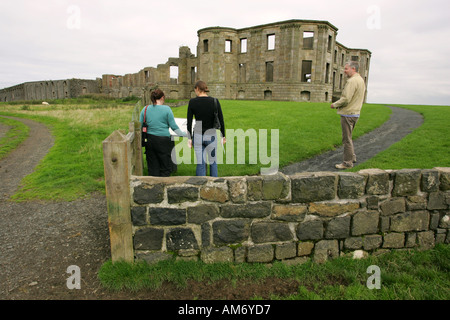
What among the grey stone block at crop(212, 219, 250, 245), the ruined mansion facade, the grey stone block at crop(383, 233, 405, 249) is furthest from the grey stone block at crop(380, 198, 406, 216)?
the ruined mansion facade

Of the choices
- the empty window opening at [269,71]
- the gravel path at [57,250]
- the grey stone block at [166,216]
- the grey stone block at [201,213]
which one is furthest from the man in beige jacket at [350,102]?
the empty window opening at [269,71]

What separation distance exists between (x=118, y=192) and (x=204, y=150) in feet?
7.58

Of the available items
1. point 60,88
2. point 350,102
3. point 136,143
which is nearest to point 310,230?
point 136,143

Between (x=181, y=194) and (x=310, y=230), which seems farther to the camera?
(x=310, y=230)

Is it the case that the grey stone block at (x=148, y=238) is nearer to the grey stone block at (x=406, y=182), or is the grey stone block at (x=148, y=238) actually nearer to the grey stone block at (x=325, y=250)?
the grey stone block at (x=325, y=250)

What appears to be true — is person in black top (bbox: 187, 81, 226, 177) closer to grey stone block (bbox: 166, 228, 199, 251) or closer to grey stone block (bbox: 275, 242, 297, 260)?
grey stone block (bbox: 166, 228, 199, 251)

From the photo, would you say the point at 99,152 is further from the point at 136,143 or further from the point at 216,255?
the point at 216,255

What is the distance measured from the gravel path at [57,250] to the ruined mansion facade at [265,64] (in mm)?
29614

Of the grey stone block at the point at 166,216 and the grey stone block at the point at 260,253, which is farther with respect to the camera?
the grey stone block at the point at 260,253

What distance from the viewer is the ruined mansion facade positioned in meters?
37.7

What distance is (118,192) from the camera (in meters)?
3.77

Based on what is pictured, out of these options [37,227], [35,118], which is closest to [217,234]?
[37,227]

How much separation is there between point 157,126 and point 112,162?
230 cm

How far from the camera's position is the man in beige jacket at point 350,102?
6.80m
